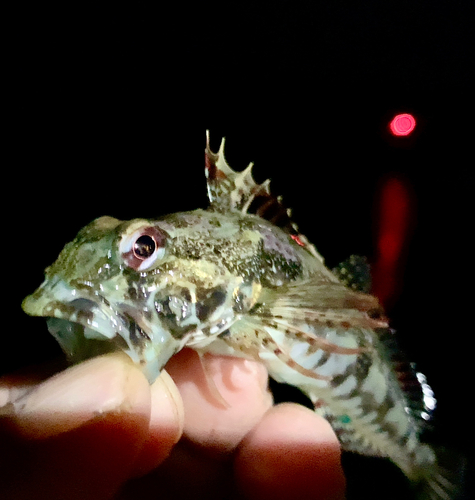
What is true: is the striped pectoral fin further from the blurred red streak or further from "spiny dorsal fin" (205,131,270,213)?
the blurred red streak

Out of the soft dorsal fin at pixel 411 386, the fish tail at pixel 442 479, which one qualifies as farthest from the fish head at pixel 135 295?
the fish tail at pixel 442 479

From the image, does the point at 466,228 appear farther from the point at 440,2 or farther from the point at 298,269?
the point at 298,269

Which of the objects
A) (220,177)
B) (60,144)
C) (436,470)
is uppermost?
(60,144)

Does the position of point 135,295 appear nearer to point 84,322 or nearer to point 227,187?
point 84,322

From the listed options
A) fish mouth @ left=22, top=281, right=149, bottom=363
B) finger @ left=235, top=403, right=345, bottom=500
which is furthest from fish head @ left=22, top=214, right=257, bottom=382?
finger @ left=235, top=403, right=345, bottom=500

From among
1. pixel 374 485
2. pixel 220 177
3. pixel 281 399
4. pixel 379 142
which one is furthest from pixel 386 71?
pixel 374 485

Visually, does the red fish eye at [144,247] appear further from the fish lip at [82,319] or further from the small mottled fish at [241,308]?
the fish lip at [82,319]
